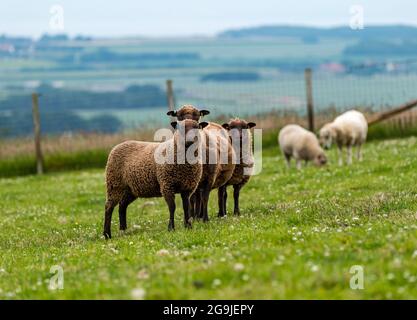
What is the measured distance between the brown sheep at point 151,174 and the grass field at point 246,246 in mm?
531

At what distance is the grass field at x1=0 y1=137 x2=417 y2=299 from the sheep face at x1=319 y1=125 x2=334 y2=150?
13.5 ft

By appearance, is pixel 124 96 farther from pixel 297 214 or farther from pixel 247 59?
pixel 247 59

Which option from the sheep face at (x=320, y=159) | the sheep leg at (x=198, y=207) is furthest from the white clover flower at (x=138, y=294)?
the sheep face at (x=320, y=159)

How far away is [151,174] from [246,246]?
3.75 metres

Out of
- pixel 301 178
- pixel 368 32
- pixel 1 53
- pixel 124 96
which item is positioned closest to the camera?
pixel 301 178

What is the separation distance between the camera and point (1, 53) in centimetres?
10462

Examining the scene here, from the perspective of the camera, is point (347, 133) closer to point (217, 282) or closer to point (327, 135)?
point (327, 135)

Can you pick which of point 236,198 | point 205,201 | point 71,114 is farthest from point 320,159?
point 71,114

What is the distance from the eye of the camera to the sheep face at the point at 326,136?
23141mm

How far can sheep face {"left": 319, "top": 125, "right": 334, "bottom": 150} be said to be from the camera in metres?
23.1

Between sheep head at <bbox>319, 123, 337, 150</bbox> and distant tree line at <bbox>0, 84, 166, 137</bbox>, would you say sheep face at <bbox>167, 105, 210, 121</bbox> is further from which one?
distant tree line at <bbox>0, 84, 166, 137</bbox>

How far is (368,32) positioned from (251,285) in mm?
117382
